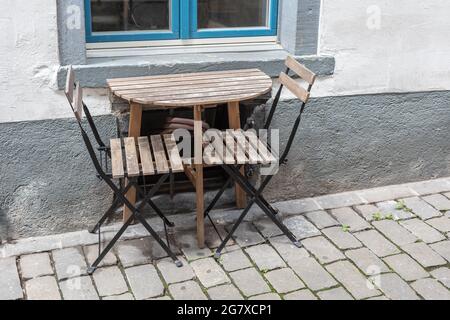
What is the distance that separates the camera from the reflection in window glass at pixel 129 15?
168 inches

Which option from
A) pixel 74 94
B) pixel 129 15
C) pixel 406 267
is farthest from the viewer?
pixel 129 15

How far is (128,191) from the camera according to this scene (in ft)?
14.1

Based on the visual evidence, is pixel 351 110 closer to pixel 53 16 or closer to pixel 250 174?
pixel 250 174

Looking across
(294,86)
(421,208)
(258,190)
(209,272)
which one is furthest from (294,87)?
(421,208)

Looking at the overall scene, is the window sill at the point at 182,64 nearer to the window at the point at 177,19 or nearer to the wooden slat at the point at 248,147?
the window at the point at 177,19

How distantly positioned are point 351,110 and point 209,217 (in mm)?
1309

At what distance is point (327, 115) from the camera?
471 centimetres

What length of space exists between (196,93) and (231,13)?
1.01m

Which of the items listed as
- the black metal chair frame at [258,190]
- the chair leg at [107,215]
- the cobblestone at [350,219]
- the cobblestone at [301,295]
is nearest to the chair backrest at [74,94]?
the chair leg at [107,215]

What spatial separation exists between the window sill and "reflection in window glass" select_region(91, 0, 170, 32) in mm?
242

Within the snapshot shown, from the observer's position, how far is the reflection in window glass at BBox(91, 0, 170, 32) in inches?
168

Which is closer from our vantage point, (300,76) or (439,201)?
(300,76)

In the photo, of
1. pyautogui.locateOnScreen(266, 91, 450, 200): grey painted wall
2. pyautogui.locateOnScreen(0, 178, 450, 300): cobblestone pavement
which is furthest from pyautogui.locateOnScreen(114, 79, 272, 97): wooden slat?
pyautogui.locateOnScreen(0, 178, 450, 300): cobblestone pavement

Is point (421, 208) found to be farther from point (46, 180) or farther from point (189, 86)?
point (46, 180)
